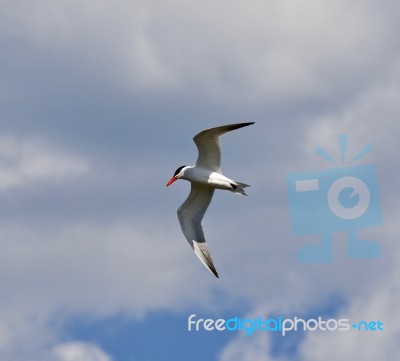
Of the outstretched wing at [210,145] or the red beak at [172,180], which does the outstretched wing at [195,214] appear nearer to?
the red beak at [172,180]

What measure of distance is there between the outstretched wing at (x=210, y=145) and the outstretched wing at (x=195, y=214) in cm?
138

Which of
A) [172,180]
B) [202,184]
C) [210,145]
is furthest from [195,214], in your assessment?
[210,145]

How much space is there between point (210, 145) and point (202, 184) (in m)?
1.62

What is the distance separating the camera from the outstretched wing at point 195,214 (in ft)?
109

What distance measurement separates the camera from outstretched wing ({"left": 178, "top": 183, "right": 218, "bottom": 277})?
3325 centimetres

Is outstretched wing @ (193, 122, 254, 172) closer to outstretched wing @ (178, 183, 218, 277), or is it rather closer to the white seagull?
the white seagull

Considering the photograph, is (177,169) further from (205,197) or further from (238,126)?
(238,126)

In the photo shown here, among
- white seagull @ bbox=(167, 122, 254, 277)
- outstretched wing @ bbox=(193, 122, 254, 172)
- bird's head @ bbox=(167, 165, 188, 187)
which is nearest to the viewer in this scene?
outstretched wing @ bbox=(193, 122, 254, 172)

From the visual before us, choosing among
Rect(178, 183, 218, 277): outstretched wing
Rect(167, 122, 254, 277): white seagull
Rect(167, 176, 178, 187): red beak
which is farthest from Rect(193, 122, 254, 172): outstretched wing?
Rect(178, 183, 218, 277): outstretched wing

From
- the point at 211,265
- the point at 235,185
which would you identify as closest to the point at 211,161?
the point at 235,185

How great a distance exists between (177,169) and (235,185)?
2213 millimetres

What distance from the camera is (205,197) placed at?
33.4 m

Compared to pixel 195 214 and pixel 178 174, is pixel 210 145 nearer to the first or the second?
pixel 178 174

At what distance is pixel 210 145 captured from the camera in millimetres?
31281
